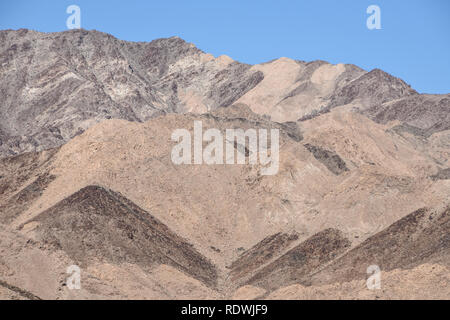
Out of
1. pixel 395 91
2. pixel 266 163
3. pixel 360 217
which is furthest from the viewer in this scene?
pixel 395 91

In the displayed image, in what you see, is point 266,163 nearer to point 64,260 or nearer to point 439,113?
point 64,260

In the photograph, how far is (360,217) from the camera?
51.5 m

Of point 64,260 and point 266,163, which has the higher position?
point 266,163

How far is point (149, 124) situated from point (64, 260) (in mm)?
25040
